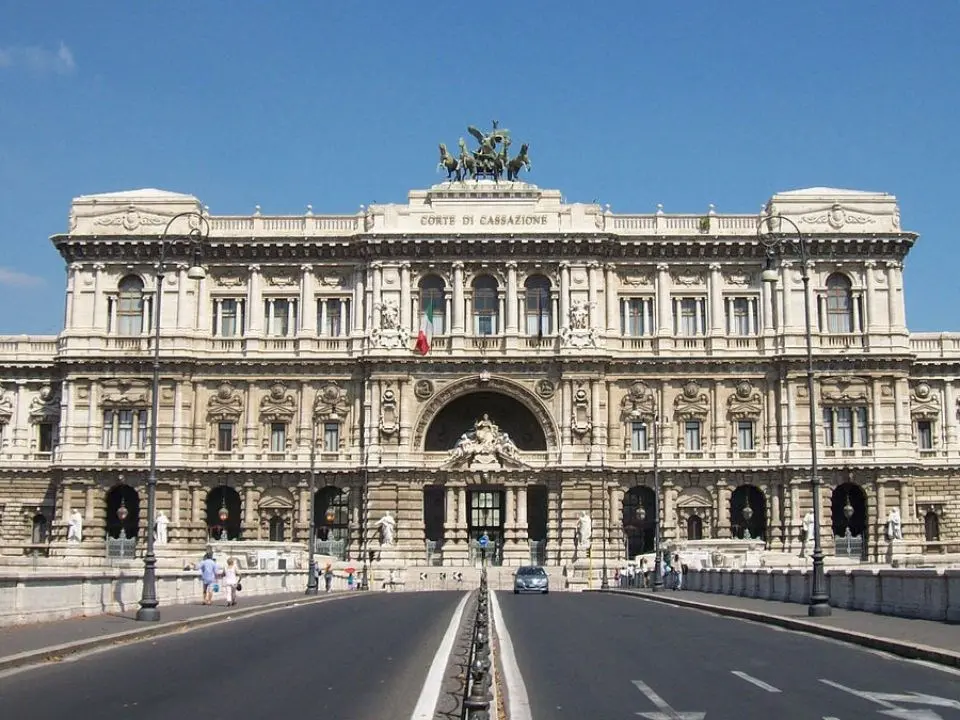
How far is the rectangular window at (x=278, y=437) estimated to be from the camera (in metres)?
83.1

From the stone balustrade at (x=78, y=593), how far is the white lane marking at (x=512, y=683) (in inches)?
448

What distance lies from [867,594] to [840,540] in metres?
42.7

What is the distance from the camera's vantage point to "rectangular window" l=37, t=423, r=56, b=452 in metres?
85.8

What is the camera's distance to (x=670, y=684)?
20766mm

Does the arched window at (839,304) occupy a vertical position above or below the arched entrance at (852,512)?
above

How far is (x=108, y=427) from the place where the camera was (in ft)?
271

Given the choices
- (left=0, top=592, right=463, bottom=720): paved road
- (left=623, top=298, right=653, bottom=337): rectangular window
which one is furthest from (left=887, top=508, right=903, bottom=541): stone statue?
(left=0, top=592, right=463, bottom=720): paved road

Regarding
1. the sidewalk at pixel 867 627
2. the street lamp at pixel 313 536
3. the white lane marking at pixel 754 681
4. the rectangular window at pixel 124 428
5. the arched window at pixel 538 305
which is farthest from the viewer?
the arched window at pixel 538 305

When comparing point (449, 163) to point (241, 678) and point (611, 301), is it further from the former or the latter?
point (241, 678)

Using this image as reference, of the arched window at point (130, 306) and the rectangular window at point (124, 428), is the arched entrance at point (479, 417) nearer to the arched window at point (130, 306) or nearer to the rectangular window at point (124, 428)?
the rectangular window at point (124, 428)

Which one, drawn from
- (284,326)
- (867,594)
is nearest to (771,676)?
(867,594)

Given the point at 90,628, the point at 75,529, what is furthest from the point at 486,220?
the point at 90,628

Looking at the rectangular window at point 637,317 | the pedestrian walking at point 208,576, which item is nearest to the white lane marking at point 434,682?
the pedestrian walking at point 208,576

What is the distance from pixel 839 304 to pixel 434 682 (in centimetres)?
6808
